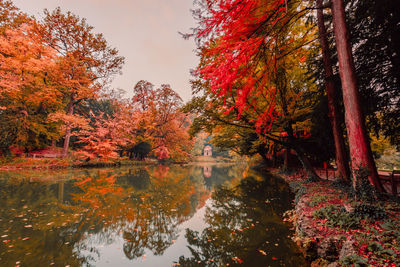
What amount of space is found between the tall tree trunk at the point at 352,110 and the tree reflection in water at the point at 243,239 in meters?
2.72

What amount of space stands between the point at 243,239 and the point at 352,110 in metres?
4.68

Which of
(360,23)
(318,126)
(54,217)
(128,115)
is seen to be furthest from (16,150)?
(360,23)

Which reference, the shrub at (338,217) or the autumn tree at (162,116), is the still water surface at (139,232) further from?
the autumn tree at (162,116)

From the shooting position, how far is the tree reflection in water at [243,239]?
3695 millimetres

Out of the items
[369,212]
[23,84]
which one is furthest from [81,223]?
[23,84]

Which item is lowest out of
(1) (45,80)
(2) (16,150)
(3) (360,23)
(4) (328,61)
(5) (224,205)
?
(5) (224,205)

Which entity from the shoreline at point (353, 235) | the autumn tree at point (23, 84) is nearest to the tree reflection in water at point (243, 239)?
the shoreline at point (353, 235)

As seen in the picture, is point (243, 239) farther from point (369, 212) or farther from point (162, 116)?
point (162, 116)

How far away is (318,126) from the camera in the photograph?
9188 mm

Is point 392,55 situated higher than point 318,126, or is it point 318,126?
point 392,55

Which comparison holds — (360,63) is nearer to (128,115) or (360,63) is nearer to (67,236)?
(67,236)

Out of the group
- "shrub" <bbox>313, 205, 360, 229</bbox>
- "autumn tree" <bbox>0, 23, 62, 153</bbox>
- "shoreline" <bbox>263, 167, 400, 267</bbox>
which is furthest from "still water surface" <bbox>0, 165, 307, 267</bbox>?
"autumn tree" <bbox>0, 23, 62, 153</bbox>

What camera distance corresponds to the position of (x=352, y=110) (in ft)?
16.0

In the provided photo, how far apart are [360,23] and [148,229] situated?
10461 mm
